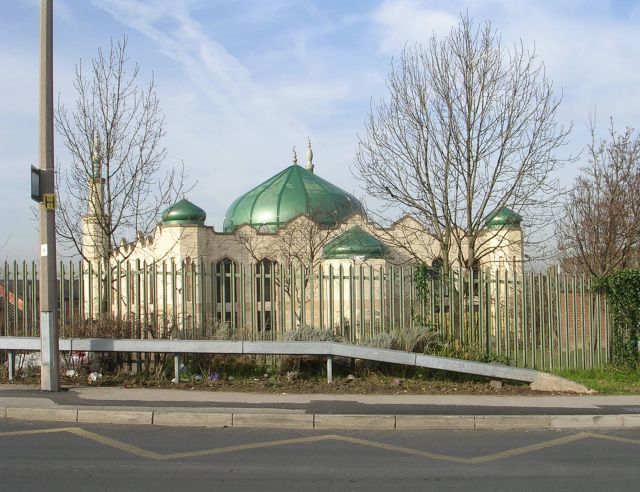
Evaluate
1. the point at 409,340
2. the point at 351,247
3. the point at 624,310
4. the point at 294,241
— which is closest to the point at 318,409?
the point at 409,340

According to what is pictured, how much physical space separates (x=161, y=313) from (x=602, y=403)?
7.69 metres

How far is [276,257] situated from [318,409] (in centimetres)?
2200

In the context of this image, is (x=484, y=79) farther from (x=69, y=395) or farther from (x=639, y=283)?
(x=69, y=395)

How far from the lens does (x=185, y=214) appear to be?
31.0 metres

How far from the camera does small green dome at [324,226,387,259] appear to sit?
24.6 meters

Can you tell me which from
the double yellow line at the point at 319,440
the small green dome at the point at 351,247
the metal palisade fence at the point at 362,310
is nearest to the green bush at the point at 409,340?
the metal palisade fence at the point at 362,310

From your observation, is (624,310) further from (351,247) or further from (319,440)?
(351,247)

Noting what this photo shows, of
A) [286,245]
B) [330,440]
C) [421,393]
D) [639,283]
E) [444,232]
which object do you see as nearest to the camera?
[330,440]

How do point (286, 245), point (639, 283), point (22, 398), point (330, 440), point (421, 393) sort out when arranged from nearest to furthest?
point (330, 440) → point (22, 398) → point (421, 393) → point (639, 283) → point (286, 245)

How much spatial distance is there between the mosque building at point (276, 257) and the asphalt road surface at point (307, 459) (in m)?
4.04

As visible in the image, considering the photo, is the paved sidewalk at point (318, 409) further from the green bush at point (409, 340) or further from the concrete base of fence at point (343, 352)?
the green bush at point (409, 340)

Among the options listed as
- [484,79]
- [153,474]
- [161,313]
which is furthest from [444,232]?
[153,474]

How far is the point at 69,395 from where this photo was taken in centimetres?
1063

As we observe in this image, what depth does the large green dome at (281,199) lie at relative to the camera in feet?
116
